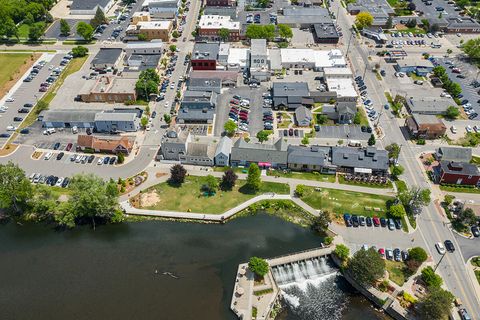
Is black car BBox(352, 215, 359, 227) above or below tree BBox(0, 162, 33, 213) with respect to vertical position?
below

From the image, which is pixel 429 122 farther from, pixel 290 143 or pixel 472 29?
pixel 472 29

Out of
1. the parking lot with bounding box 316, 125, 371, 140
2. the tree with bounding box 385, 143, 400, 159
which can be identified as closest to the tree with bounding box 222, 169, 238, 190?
the parking lot with bounding box 316, 125, 371, 140

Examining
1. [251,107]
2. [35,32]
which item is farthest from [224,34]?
[35,32]

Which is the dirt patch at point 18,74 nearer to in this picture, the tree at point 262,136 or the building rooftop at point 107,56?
the building rooftop at point 107,56

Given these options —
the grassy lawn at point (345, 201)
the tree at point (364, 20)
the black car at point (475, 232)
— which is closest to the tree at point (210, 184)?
the grassy lawn at point (345, 201)

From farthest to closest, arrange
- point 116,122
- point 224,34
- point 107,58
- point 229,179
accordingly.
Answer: point 224,34 < point 107,58 < point 116,122 < point 229,179

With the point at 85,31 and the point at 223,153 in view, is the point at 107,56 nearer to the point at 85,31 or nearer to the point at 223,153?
the point at 85,31

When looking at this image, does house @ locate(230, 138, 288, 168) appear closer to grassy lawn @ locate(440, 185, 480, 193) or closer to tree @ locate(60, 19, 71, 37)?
grassy lawn @ locate(440, 185, 480, 193)
